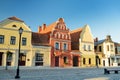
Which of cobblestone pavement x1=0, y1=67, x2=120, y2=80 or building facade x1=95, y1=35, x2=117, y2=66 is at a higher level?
building facade x1=95, y1=35, x2=117, y2=66

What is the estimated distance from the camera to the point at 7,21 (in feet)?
105

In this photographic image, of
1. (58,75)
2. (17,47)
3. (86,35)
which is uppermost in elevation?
(86,35)

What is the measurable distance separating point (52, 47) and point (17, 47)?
304 inches

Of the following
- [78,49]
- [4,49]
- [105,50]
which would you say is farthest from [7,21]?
[105,50]

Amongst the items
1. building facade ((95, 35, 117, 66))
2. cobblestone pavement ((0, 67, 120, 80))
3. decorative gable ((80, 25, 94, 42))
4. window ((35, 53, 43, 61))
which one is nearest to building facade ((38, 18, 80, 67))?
window ((35, 53, 43, 61))

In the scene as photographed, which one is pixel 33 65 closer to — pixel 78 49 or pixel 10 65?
pixel 10 65

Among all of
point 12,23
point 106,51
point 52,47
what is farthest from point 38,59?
point 106,51

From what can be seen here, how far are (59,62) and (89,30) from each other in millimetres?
12994

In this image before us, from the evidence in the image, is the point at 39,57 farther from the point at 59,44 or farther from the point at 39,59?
the point at 59,44

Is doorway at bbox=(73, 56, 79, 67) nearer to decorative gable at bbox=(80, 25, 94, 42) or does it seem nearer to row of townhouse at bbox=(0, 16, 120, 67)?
row of townhouse at bbox=(0, 16, 120, 67)

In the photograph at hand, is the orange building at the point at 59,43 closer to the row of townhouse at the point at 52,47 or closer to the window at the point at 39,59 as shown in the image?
the row of townhouse at the point at 52,47

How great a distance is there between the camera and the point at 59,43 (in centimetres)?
3816

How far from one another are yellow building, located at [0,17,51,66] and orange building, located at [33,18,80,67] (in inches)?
62.9

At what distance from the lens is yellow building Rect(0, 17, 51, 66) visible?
3114cm
